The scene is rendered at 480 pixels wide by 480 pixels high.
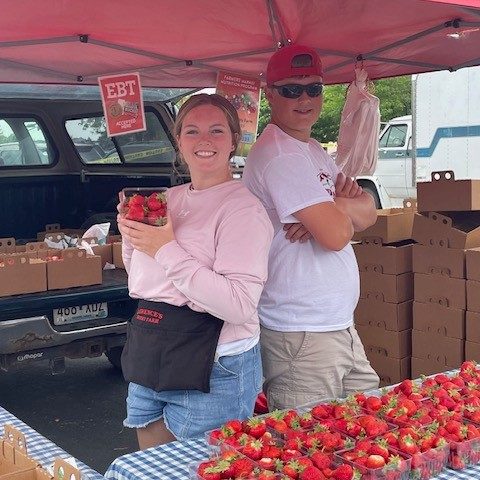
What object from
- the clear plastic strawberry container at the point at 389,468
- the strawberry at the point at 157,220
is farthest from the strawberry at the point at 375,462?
the strawberry at the point at 157,220

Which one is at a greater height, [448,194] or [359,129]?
[359,129]

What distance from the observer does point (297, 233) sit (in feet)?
8.36

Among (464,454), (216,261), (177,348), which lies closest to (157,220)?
(216,261)

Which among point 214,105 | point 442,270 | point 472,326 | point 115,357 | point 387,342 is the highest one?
point 214,105

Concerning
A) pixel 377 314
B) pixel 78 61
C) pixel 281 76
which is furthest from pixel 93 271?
pixel 281 76

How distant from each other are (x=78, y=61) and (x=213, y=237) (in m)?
2.58

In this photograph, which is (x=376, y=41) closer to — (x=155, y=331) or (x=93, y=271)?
(x=93, y=271)

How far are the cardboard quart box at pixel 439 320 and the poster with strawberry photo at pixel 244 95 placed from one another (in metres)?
1.43

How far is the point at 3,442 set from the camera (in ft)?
6.02

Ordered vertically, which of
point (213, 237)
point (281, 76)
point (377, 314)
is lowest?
point (377, 314)

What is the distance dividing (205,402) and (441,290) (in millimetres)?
2449

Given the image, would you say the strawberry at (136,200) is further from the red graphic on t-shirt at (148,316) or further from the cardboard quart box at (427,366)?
the cardboard quart box at (427,366)

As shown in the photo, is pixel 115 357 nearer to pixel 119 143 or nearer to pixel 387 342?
pixel 387 342

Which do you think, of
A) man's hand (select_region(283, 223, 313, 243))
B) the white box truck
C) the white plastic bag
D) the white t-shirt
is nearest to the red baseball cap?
the white t-shirt
